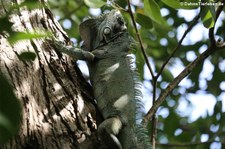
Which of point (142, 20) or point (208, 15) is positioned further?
point (142, 20)

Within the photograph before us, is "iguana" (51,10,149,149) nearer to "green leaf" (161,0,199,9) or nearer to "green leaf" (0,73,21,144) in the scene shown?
"green leaf" (161,0,199,9)

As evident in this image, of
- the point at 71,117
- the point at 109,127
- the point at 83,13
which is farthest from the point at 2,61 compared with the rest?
the point at 83,13

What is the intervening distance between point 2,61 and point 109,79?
1.22m

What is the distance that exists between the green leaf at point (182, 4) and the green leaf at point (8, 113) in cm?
212

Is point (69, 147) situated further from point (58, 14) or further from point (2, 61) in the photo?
point (58, 14)

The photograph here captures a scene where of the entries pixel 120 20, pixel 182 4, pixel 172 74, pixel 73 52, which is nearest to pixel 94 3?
pixel 73 52

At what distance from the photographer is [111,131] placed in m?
2.93

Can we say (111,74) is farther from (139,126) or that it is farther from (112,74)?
(139,126)

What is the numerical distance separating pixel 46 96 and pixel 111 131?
590mm

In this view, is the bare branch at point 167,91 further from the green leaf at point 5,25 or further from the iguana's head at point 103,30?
the green leaf at point 5,25

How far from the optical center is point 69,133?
2.54m

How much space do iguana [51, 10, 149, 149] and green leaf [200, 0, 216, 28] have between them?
917mm

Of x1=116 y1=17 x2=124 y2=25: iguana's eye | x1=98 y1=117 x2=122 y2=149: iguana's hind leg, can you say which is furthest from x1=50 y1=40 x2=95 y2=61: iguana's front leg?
x1=98 y1=117 x2=122 y2=149: iguana's hind leg

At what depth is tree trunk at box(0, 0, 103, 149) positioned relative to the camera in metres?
2.42
